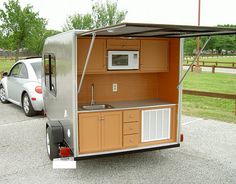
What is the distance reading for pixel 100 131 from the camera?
16.0 feet

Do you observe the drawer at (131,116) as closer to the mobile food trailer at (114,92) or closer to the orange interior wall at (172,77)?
the mobile food trailer at (114,92)

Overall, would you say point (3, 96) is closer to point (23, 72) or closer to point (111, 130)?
point (23, 72)

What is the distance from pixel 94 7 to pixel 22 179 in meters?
21.1

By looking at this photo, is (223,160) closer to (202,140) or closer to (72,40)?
(202,140)

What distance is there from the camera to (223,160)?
5.63 metres

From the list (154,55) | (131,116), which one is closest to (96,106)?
(131,116)

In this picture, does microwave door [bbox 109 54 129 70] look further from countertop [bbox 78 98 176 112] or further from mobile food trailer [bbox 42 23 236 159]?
countertop [bbox 78 98 176 112]

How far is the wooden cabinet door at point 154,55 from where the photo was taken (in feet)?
18.1

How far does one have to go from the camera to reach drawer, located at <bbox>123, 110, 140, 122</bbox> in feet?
16.5

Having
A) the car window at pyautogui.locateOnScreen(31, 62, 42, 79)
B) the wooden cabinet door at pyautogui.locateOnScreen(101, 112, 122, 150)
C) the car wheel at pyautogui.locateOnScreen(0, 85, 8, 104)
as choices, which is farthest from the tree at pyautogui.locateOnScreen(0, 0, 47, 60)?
the wooden cabinet door at pyautogui.locateOnScreen(101, 112, 122, 150)

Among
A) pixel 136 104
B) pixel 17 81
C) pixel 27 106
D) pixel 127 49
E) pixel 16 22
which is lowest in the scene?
pixel 27 106

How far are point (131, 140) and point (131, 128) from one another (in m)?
0.20

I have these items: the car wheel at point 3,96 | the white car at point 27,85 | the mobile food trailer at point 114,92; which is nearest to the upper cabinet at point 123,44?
the mobile food trailer at point 114,92

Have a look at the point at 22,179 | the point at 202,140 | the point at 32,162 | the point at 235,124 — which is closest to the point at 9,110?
the point at 32,162
